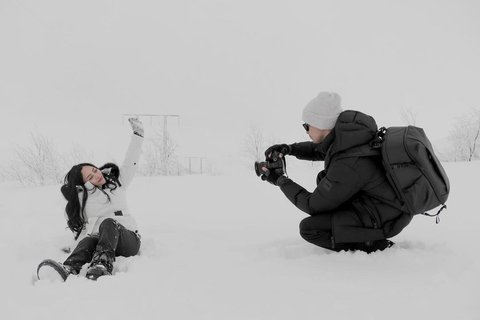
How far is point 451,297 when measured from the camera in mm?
2180

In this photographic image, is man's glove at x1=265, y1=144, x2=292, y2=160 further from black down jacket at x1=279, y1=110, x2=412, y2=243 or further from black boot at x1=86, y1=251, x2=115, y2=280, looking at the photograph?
black boot at x1=86, y1=251, x2=115, y2=280

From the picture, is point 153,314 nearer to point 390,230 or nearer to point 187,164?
point 390,230

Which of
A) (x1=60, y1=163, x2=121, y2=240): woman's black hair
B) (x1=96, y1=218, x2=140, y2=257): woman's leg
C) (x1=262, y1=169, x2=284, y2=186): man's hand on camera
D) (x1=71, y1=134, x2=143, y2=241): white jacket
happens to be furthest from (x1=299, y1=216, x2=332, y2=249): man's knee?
(x1=60, y1=163, x2=121, y2=240): woman's black hair

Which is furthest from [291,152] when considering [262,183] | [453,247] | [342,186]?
[262,183]

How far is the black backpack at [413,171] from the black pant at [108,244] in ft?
6.66

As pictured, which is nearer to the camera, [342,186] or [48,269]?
[48,269]

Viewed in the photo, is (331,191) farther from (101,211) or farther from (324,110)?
(101,211)

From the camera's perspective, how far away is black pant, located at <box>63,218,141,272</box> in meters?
2.99

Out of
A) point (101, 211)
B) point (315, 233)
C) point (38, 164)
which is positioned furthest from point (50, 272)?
point (38, 164)

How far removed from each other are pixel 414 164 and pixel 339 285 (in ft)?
3.24

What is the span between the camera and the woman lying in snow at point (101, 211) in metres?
3.04

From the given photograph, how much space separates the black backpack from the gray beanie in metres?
0.38

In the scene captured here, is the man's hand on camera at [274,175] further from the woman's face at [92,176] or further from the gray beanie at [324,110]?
the woman's face at [92,176]

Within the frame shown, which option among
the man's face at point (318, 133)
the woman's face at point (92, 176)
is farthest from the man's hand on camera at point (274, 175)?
the woman's face at point (92, 176)
